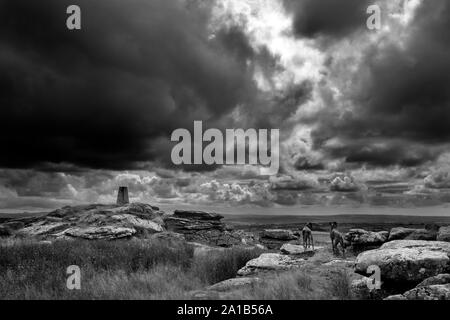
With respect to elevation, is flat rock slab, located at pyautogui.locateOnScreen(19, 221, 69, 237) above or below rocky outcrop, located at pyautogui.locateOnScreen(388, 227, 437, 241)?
below

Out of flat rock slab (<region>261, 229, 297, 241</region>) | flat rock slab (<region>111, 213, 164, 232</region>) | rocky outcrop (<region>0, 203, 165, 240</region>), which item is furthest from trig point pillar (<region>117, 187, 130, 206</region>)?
flat rock slab (<region>261, 229, 297, 241</region>)

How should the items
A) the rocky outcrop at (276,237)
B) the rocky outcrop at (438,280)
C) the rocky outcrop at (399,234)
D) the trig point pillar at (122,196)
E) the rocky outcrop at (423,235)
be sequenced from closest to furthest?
the rocky outcrop at (438,280) < the rocky outcrop at (423,235) < the rocky outcrop at (399,234) < the rocky outcrop at (276,237) < the trig point pillar at (122,196)

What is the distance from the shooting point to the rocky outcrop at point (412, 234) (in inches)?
752

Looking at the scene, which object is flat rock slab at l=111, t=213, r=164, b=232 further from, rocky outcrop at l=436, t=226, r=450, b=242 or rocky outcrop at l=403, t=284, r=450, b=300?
rocky outcrop at l=403, t=284, r=450, b=300

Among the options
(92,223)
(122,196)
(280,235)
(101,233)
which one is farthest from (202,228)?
(101,233)

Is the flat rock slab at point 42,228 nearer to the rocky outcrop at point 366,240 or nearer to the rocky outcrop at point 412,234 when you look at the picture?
the rocky outcrop at point 366,240

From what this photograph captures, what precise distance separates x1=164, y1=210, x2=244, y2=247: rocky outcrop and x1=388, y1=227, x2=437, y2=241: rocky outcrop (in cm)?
1554

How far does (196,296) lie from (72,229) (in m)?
20.4

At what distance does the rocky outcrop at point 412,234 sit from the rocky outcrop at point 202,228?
1554cm

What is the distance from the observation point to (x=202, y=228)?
36.2 m

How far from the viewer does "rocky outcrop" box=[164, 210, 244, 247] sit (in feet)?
111

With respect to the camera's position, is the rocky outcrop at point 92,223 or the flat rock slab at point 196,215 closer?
the rocky outcrop at point 92,223

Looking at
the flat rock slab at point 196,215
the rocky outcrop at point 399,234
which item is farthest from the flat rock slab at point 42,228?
the rocky outcrop at point 399,234

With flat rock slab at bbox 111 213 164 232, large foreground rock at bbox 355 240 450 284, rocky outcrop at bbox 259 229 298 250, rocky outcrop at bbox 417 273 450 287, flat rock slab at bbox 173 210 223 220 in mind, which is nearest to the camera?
rocky outcrop at bbox 417 273 450 287
